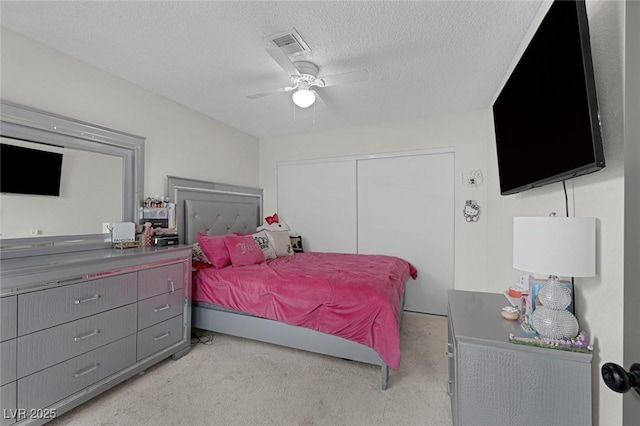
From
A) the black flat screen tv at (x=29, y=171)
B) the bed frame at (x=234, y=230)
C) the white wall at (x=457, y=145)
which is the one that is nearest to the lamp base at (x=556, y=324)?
the bed frame at (x=234, y=230)

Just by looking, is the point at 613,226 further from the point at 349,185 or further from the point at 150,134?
the point at 150,134

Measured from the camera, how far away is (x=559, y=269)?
3.40ft

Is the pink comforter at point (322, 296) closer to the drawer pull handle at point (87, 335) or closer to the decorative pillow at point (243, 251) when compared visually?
the decorative pillow at point (243, 251)

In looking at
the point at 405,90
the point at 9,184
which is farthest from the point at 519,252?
the point at 9,184

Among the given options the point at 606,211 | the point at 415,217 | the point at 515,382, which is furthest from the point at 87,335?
the point at 415,217

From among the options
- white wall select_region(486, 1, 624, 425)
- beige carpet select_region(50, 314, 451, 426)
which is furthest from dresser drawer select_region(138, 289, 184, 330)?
white wall select_region(486, 1, 624, 425)

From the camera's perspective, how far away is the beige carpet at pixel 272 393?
1665mm

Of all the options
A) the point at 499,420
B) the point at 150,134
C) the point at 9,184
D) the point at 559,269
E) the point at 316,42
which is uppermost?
the point at 316,42

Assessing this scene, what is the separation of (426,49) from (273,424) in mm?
2775

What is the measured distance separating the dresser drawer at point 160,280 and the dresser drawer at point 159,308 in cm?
5

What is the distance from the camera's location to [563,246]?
3.38 feet

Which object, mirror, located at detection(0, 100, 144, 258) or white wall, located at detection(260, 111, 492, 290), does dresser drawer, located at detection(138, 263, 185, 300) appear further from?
white wall, located at detection(260, 111, 492, 290)

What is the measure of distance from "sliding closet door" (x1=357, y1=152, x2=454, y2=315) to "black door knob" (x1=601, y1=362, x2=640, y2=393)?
3.02m

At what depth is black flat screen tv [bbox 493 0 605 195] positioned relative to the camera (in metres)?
0.96
